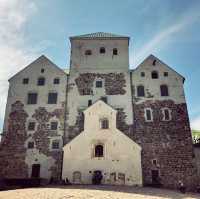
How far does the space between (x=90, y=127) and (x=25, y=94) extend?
10258 mm

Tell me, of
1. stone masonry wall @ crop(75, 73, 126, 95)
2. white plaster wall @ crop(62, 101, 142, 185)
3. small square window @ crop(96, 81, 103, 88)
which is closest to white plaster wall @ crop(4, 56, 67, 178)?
stone masonry wall @ crop(75, 73, 126, 95)

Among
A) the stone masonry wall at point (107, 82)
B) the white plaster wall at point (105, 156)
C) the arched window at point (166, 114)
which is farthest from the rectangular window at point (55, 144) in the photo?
the arched window at point (166, 114)

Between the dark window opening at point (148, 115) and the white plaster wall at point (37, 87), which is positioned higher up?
the white plaster wall at point (37, 87)

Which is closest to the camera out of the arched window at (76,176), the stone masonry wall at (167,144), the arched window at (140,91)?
the arched window at (76,176)

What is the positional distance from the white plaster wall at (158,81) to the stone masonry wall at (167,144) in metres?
0.93

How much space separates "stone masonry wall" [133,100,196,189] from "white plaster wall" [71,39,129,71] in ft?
23.4

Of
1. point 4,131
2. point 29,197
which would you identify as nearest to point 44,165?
point 4,131

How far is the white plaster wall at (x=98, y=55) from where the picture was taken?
34938mm

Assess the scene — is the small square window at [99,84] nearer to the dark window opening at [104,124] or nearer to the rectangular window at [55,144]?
the dark window opening at [104,124]

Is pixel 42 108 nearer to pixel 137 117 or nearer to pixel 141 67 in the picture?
pixel 137 117

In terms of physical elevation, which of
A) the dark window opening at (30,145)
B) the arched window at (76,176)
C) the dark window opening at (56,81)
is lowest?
the arched window at (76,176)

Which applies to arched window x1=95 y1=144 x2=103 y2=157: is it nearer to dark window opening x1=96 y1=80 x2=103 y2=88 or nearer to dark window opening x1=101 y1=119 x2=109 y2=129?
dark window opening x1=101 y1=119 x2=109 y2=129

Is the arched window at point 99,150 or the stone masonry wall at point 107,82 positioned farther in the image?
the stone masonry wall at point 107,82

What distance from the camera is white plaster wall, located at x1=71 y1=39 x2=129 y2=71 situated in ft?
115
